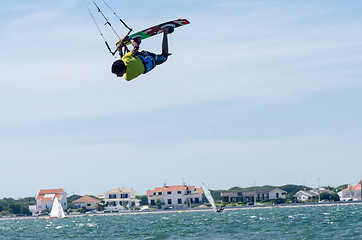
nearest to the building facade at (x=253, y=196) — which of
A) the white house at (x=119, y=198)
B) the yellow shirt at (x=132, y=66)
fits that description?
the white house at (x=119, y=198)

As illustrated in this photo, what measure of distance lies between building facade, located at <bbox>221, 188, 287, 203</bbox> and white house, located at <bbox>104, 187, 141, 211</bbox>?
24.3 metres

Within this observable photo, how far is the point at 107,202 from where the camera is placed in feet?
542

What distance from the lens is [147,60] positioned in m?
13.3

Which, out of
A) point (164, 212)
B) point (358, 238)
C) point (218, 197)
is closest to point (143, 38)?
point (358, 238)

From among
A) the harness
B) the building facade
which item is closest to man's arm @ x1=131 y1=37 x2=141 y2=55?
the harness

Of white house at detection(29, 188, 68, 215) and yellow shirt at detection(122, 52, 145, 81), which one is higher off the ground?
white house at detection(29, 188, 68, 215)

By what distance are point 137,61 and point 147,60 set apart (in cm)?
40

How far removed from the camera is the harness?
13.2 meters

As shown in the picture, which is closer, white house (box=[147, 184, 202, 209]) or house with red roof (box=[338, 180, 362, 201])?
white house (box=[147, 184, 202, 209])

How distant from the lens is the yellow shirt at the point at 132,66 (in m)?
12.7

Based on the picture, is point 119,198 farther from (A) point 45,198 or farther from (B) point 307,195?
(B) point 307,195

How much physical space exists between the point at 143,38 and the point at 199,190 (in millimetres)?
141347

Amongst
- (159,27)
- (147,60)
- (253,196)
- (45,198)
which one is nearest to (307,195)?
(253,196)

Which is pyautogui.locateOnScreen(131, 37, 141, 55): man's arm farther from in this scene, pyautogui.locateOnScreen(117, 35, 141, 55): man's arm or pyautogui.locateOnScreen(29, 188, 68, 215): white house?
pyautogui.locateOnScreen(29, 188, 68, 215): white house
